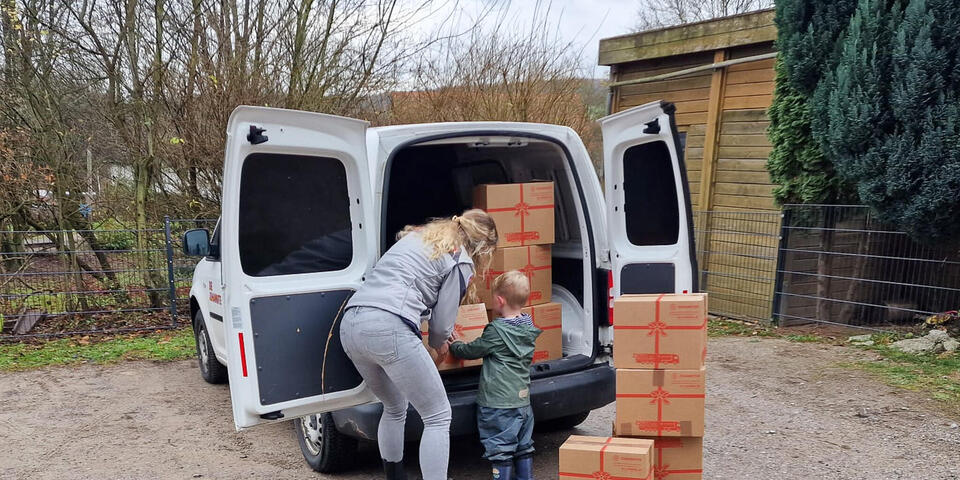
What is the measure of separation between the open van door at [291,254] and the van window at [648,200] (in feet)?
5.55

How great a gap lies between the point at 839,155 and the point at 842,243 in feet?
5.58

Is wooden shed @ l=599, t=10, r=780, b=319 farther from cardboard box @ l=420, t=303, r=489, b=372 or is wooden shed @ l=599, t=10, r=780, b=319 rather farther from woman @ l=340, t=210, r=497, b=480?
woman @ l=340, t=210, r=497, b=480

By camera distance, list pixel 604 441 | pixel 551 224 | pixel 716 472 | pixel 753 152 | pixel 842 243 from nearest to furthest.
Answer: pixel 604 441, pixel 716 472, pixel 551 224, pixel 842 243, pixel 753 152

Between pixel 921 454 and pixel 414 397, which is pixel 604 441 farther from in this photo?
pixel 921 454

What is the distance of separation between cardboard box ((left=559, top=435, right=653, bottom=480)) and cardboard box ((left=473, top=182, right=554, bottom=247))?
51.4 inches

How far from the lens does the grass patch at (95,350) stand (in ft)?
24.0

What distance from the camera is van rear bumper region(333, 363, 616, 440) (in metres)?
3.69

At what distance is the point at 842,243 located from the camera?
27.6 ft

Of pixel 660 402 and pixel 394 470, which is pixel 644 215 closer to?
pixel 660 402

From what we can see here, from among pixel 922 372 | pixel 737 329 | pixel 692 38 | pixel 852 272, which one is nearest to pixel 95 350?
pixel 737 329

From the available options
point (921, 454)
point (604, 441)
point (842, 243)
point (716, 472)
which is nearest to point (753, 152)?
point (842, 243)

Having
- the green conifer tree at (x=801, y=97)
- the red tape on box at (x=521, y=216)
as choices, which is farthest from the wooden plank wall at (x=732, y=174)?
the red tape on box at (x=521, y=216)

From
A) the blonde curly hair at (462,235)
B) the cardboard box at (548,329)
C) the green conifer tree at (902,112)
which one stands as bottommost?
the cardboard box at (548,329)

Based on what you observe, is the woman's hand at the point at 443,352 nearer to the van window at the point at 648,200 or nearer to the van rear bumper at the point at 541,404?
the van rear bumper at the point at 541,404
